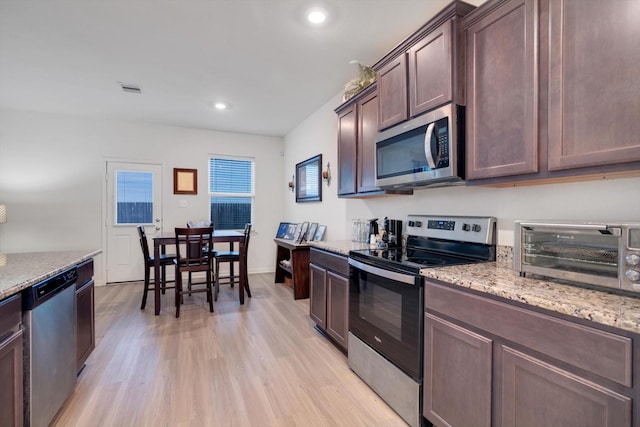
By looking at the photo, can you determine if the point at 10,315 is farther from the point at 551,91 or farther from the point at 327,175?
the point at 327,175

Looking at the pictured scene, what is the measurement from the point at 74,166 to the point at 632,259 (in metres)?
6.05

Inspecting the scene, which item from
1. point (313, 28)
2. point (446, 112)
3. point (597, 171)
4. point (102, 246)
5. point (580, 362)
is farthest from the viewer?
point (102, 246)

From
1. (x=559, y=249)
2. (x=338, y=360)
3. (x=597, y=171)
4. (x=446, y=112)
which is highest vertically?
(x=446, y=112)

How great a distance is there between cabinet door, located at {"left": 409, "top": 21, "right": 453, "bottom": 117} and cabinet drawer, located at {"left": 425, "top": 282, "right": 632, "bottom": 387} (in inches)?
44.0

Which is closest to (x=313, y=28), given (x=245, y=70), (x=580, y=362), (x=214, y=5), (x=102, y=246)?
Result: (x=214, y=5)

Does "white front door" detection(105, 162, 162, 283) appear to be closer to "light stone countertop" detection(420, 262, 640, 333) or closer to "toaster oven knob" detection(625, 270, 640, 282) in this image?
"light stone countertop" detection(420, 262, 640, 333)

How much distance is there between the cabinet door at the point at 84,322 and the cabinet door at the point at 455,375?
226 centimetres

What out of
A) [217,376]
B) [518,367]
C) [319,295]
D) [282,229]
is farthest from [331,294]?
[282,229]

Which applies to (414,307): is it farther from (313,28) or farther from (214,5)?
(214,5)

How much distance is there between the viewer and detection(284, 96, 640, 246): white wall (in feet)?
4.24

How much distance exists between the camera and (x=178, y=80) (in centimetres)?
329

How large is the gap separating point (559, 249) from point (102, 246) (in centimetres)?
564

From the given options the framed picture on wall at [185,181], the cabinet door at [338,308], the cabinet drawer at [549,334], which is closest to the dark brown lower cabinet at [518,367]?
the cabinet drawer at [549,334]

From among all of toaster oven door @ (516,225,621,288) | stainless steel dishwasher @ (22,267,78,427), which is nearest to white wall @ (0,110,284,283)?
stainless steel dishwasher @ (22,267,78,427)
